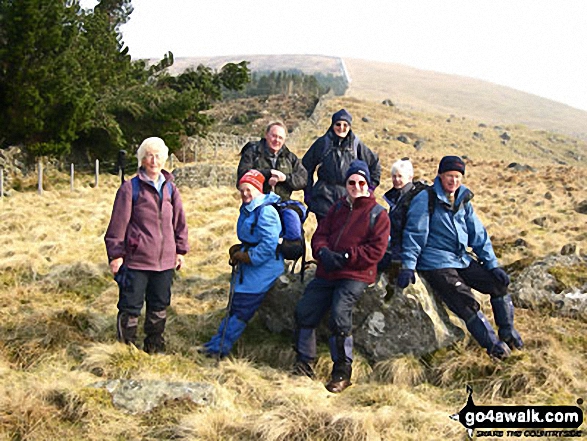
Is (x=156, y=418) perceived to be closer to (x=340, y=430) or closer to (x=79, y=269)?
(x=340, y=430)

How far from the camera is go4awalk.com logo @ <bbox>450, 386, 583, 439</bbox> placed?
11.3 ft

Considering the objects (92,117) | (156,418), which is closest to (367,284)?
(156,418)

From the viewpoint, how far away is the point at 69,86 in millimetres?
15305

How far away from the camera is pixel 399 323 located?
4672 millimetres

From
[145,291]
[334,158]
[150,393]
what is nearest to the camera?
[150,393]

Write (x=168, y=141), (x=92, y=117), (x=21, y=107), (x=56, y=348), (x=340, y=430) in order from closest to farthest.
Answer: (x=340, y=430) < (x=56, y=348) < (x=21, y=107) < (x=92, y=117) < (x=168, y=141)

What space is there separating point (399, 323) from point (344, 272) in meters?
0.81

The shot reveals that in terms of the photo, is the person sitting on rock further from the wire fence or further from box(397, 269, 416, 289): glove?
the wire fence

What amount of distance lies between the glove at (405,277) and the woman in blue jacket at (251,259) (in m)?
1.31

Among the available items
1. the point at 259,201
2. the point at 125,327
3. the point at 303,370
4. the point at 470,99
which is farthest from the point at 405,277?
the point at 470,99

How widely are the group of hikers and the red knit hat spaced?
0.04 ft

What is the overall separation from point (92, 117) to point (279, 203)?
15.6 meters

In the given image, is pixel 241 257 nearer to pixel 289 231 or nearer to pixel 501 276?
pixel 289 231

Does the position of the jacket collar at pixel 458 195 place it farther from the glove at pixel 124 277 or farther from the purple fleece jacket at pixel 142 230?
the glove at pixel 124 277
